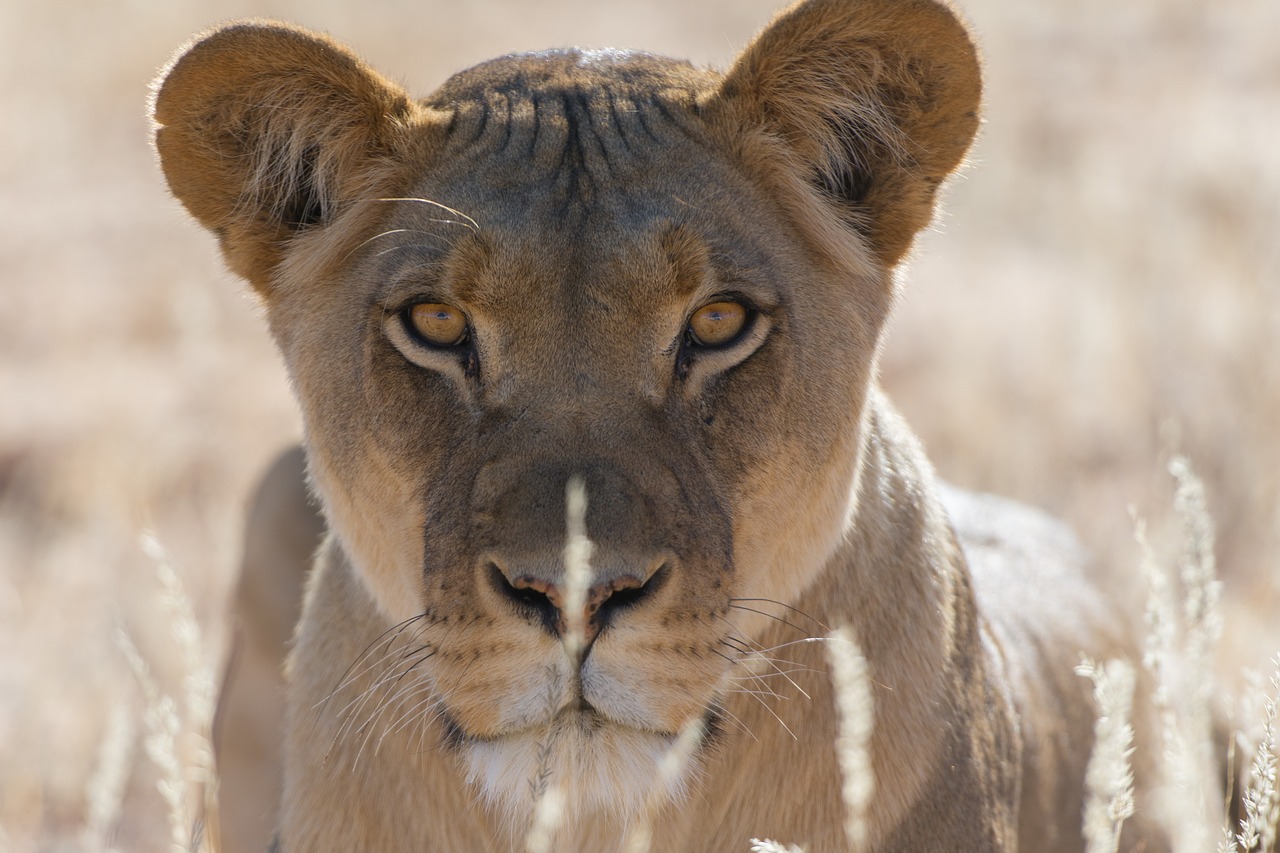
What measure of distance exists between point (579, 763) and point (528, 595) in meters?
0.26

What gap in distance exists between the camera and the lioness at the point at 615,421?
213 cm

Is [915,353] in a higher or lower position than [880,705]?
higher

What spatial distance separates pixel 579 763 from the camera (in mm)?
2061

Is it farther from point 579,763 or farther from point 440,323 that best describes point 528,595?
point 440,323

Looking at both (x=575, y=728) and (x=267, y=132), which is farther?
(x=267, y=132)

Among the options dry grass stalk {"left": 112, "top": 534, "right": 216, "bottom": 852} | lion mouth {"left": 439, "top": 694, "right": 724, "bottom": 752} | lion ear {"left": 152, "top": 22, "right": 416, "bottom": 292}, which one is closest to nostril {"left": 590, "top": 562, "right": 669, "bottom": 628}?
lion mouth {"left": 439, "top": 694, "right": 724, "bottom": 752}

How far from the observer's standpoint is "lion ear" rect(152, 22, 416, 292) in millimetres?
2451

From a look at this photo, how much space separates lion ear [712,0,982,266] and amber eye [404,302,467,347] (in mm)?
637

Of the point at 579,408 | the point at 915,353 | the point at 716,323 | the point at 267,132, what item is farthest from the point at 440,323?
the point at 915,353

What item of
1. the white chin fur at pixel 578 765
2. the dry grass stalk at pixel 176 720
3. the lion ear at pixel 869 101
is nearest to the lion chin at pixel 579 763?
the white chin fur at pixel 578 765

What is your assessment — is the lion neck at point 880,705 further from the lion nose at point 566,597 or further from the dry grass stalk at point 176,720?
the dry grass stalk at point 176,720

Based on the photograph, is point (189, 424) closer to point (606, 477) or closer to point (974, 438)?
point (974, 438)

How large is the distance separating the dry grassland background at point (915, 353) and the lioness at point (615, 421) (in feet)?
1.04

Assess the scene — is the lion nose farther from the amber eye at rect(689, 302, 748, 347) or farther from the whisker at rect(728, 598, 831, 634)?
the amber eye at rect(689, 302, 748, 347)
